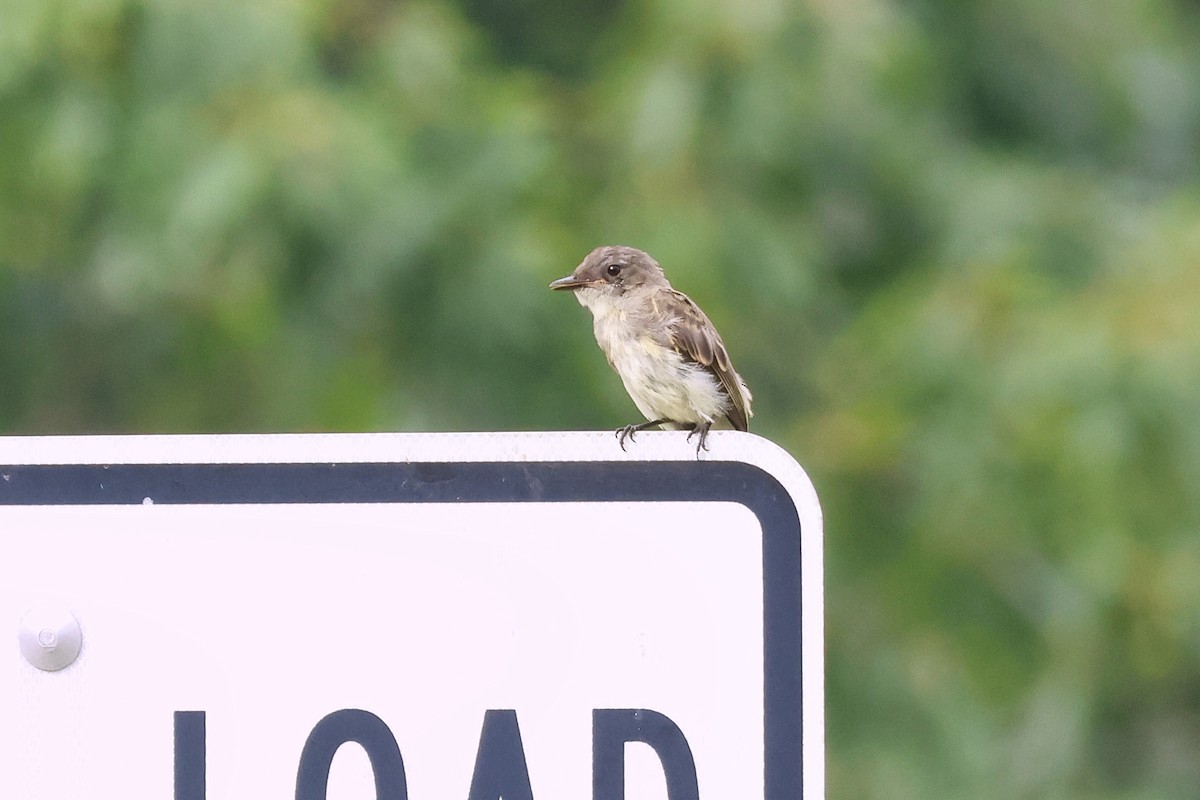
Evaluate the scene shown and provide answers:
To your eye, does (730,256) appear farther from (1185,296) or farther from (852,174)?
(1185,296)

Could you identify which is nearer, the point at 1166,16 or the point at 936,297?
the point at 936,297

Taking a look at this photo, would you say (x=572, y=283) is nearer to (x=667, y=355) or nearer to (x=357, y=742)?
(x=667, y=355)

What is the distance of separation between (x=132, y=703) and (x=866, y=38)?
296 cm

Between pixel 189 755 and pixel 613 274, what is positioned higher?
pixel 613 274

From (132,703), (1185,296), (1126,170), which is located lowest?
(132,703)

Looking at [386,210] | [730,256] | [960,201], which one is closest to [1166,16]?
[960,201]

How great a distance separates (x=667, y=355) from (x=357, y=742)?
66.6 inches

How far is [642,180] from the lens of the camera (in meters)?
4.02

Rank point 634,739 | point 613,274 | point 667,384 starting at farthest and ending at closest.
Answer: point 613,274
point 667,384
point 634,739

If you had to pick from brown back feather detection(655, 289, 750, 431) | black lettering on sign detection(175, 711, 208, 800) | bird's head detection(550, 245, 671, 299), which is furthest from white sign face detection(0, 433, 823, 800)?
bird's head detection(550, 245, 671, 299)

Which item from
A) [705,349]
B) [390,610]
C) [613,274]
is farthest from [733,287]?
Answer: [390,610]

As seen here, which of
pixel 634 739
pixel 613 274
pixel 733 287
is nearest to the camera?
pixel 634 739

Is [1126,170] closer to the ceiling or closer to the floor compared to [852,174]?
closer to the ceiling

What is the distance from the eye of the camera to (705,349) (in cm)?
308
